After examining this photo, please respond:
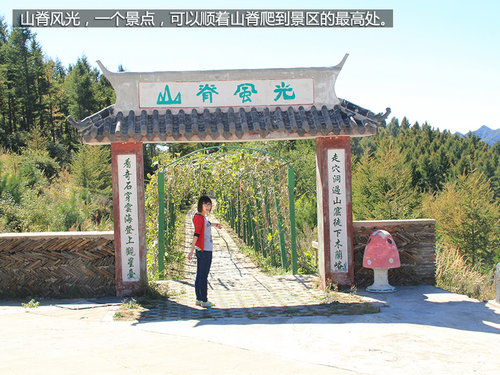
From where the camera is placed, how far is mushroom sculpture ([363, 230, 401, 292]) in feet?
25.0

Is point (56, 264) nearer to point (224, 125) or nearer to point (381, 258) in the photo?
point (224, 125)

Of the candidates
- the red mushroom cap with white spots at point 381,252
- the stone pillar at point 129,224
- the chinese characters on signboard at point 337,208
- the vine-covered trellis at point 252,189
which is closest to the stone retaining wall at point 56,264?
the stone pillar at point 129,224

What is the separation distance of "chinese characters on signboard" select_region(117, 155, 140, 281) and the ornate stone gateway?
0.05ft

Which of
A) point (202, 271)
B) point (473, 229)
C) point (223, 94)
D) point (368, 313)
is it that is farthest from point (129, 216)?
point (473, 229)

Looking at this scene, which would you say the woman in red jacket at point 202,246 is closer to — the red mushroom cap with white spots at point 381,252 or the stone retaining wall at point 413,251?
the red mushroom cap with white spots at point 381,252

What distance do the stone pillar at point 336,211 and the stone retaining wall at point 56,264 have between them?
3304 millimetres

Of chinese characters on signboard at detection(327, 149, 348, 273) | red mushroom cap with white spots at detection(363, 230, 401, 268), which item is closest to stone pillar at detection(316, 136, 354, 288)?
chinese characters on signboard at detection(327, 149, 348, 273)

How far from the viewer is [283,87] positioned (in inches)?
307

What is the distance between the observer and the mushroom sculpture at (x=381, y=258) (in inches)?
300

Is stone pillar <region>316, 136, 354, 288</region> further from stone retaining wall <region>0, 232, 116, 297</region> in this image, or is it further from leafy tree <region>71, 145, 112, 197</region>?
leafy tree <region>71, 145, 112, 197</region>

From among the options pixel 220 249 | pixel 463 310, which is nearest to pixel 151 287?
pixel 463 310

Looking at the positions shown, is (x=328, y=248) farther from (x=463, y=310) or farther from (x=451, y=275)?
(x=451, y=275)

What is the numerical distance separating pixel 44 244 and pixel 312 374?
5109 mm

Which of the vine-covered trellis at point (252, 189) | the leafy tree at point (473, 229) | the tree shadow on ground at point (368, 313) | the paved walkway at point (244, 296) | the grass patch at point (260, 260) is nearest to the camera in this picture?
the tree shadow on ground at point (368, 313)
